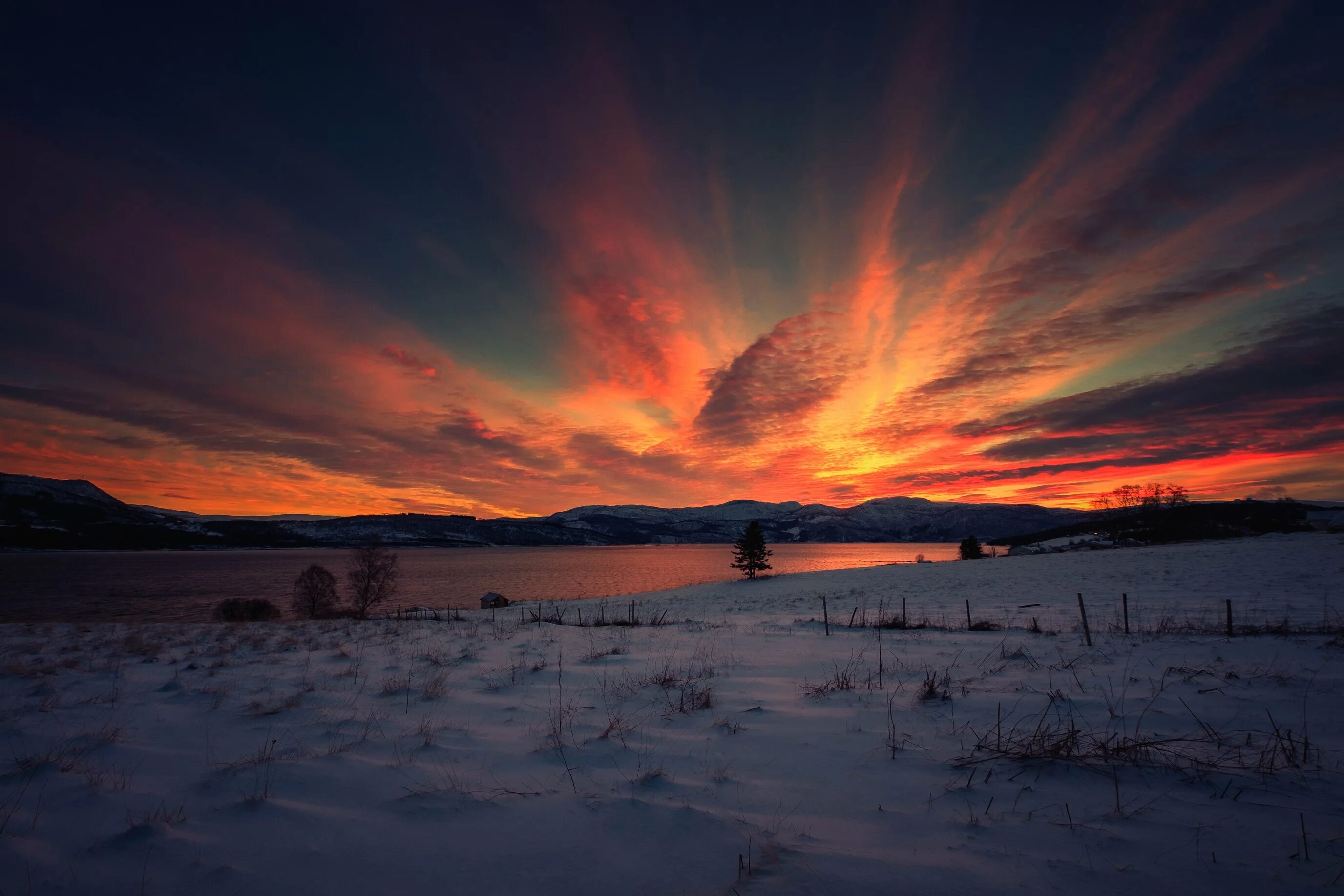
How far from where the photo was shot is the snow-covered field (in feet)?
10.5

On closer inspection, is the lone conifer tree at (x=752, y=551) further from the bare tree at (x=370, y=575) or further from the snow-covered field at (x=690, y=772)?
the snow-covered field at (x=690, y=772)

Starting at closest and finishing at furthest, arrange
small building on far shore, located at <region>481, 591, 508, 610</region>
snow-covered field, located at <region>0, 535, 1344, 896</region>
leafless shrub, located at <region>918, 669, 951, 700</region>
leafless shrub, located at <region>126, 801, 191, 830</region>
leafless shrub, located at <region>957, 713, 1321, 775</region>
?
snow-covered field, located at <region>0, 535, 1344, 896</region>
leafless shrub, located at <region>126, 801, 191, 830</region>
leafless shrub, located at <region>957, 713, 1321, 775</region>
leafless shrub, located at <region>918, 669, 951, 700</region>
small building on far shore, located at <region>481, 591, 508, 610</region>

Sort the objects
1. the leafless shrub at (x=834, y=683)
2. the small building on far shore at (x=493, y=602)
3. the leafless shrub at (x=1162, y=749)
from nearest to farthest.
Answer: the leafless shrub at (x=1162, y=749) → the leafless shrub at (x=834, y=683) → the small building on far shore at (x=493, y=602)

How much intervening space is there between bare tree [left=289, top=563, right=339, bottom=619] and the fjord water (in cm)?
713

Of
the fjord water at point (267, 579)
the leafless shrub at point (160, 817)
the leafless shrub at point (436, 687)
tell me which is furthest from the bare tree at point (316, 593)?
the leafless shrub at point (160, 817)

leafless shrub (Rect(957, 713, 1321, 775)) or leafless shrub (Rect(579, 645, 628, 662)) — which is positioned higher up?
leafless shrub (Rect(957, 713, 1321, 775))

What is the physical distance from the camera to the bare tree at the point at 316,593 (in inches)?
1528

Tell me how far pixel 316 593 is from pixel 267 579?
52.1 metres

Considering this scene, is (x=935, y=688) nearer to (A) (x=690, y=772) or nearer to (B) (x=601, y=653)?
(A) (x=690, y=772)

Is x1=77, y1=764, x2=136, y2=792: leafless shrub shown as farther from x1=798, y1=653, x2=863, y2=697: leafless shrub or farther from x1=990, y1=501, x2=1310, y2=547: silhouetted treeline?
x1=990, y1=501, x2=1310, y2=547: silhouetted treeline

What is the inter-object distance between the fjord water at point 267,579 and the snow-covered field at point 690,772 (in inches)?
1714

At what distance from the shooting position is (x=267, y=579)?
77.1 meters

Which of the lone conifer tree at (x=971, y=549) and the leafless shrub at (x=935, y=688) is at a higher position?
the leafless shrub at (x=935, y=688)

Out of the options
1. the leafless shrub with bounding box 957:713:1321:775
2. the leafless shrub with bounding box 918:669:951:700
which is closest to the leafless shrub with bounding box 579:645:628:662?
the leafless shrub with bounding box 918:669:951:700
